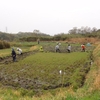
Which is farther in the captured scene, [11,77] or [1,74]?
[1,74]

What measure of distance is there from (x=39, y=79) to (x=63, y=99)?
286 inches

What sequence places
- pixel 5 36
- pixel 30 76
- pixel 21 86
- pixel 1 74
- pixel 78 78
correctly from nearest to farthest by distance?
pixel 21 86 → pixel 78 78 → pixel 30 76 → pixel 1 74 → pixel 5 36

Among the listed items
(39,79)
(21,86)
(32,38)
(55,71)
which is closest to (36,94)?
(21,86)

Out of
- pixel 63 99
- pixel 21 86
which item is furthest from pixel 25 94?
pixel 63 99

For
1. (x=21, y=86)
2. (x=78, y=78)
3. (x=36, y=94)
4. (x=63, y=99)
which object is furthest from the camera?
(x=78, y=78)

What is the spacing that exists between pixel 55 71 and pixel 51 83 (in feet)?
12.6

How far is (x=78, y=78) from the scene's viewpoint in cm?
1459

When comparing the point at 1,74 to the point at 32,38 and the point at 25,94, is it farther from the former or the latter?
the point at 32,38

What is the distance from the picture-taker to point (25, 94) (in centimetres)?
1164

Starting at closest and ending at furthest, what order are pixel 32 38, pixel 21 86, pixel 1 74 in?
pixel 21 86 → pixel 1 74 → pixel 32 38

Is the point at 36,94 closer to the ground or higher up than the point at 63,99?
closer to the ground

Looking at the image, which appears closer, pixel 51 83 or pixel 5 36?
A: pixel 51 83

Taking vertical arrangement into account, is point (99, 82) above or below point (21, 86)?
→ above

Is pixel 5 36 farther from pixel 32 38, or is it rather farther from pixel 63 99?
pixel 63 99
